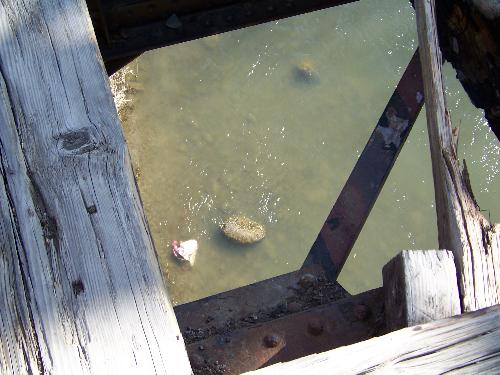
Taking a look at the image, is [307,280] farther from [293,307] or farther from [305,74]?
[305,74]

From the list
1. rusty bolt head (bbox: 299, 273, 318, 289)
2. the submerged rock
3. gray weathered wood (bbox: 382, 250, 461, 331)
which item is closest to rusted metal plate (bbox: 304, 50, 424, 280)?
rusty bolt head (bbox: 299, 273, 318, 289)

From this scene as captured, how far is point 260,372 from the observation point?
102cm

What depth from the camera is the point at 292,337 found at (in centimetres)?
161

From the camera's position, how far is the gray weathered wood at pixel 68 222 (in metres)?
0.99

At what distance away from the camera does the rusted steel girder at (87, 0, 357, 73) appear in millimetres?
2514

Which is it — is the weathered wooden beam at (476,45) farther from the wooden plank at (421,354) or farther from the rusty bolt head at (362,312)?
the wooden plank at (421,354)

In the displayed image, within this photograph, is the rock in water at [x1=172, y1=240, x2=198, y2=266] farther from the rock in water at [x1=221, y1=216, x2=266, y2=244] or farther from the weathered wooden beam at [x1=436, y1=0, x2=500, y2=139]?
the weathered wooden beam at [x1=436, y1=0, x2=500, y2=139]

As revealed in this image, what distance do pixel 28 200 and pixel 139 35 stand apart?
5.28 ft

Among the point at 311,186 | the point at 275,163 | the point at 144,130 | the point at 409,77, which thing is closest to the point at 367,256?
the point at 311,186

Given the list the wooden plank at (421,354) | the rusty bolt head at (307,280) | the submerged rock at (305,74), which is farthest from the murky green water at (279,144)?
the wooden plank at (421,354)

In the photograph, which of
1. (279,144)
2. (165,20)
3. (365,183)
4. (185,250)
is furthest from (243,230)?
(365,183)

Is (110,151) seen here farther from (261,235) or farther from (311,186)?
(311,186)

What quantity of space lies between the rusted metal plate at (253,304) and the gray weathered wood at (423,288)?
1.91 feet

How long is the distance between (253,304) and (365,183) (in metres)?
0.64
